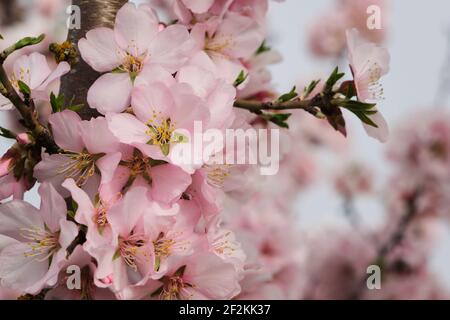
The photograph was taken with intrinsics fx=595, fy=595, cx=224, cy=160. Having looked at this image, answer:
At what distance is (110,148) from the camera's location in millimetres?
859

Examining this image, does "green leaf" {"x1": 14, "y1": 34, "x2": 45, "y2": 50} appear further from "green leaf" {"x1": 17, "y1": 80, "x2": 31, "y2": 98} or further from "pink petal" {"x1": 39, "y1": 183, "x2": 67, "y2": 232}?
"pink petal" {"x1": 39, "y1": 183, "x2": 67, "y2": 232}

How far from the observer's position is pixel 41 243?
874 millimetres

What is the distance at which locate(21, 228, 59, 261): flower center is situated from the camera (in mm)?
873

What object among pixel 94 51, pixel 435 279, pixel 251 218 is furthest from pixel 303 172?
pixel 94 51

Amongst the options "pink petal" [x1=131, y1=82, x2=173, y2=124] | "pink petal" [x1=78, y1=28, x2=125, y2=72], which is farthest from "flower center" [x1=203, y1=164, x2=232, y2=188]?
"pink petal" [x1=78, y1=28, x2=125, y2=72]

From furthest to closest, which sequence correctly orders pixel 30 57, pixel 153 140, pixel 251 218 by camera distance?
pixel 251 218, pixel 30 57, pixel 153 140

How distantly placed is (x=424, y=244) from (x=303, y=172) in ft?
8.18

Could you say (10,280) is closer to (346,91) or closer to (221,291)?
(221,291)

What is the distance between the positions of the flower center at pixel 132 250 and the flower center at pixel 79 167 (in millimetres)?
109

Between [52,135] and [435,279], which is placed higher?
[52,135]

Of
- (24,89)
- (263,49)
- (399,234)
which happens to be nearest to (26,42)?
(24,89)

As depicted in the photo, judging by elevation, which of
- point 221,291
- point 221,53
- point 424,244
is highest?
point 221,53

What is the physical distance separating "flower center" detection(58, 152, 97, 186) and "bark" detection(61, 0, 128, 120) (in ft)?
0.36

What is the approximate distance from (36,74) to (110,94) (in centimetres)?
A: 14
